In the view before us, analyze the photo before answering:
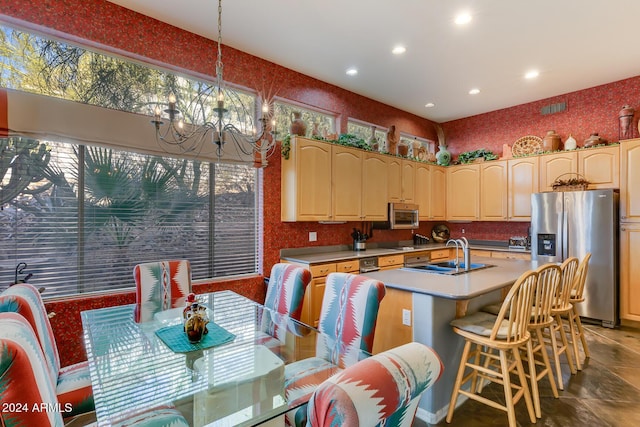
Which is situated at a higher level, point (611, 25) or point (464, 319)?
point (611, 25)

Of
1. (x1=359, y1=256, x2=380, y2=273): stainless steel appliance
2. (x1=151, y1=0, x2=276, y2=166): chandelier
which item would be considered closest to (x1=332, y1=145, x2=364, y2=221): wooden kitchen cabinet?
(x1=359, y1=256, x2=380, y2=273): stainless steel appliance

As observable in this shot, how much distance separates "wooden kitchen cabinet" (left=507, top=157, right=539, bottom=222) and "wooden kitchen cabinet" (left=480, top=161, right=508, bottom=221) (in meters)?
0.08

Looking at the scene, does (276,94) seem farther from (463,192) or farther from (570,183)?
(570,183)

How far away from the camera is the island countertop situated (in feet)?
7.07

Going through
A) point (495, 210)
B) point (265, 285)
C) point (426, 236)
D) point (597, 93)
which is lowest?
point (265, 285)

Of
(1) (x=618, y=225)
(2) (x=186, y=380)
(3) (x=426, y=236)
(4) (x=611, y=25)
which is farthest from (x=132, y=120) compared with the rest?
(1) (x=618, y=225)

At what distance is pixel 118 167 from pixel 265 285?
6.37 feet

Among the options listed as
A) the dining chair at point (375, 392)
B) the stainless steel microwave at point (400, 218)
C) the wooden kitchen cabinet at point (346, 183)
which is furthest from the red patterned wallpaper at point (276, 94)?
the dining chair at point (375, 392)

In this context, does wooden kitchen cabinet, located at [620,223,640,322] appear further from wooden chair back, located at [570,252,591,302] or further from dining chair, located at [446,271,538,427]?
dining chair, located at [446,271,538,427]

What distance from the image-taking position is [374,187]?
Answer: 4.66m

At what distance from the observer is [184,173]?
129 inches

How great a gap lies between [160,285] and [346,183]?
2544mm

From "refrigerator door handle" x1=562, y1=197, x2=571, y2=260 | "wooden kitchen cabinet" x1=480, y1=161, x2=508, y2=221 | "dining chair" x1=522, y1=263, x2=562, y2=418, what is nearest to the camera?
"dining chair" x1=522, y1=263, x2=562, y2=418

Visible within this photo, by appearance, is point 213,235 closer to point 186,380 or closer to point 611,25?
point 186,380
